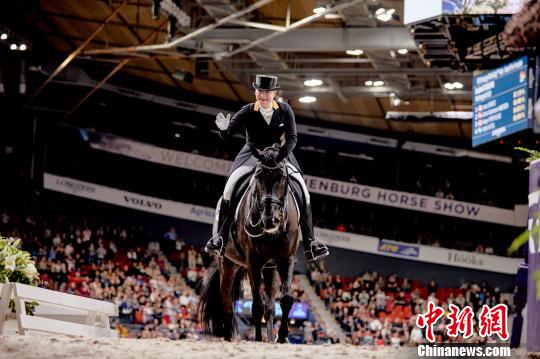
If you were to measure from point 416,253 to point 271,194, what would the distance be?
24.8 metres

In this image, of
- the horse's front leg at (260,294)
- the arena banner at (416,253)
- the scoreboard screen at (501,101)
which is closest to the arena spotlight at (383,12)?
the scoreboard screen at (501,101)

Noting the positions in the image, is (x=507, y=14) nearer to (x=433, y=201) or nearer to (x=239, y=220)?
(x=239, y=220)

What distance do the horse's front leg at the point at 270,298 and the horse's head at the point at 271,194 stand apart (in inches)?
36.4

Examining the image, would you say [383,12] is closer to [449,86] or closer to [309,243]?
[449,86]

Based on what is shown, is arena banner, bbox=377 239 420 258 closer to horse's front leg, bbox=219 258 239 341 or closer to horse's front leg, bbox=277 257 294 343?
horse's front leg, bbox=219 258 239 341

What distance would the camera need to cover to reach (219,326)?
457 inches

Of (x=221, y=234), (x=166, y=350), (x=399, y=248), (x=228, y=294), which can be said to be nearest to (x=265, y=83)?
(x=221, y=234)

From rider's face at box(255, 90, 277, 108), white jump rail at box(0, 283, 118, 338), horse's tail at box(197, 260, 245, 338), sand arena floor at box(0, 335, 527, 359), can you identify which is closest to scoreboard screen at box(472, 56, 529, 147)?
horse's tail at box(197, 260, 245, 338)

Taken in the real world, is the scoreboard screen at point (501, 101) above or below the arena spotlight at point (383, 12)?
below

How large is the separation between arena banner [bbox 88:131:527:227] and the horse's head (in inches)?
935

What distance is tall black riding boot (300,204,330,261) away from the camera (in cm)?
995

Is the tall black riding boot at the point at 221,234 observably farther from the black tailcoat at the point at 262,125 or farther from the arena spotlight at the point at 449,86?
the arena spotlight at the point at 449,86

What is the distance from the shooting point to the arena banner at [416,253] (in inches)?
1282

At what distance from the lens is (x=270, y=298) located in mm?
9688
